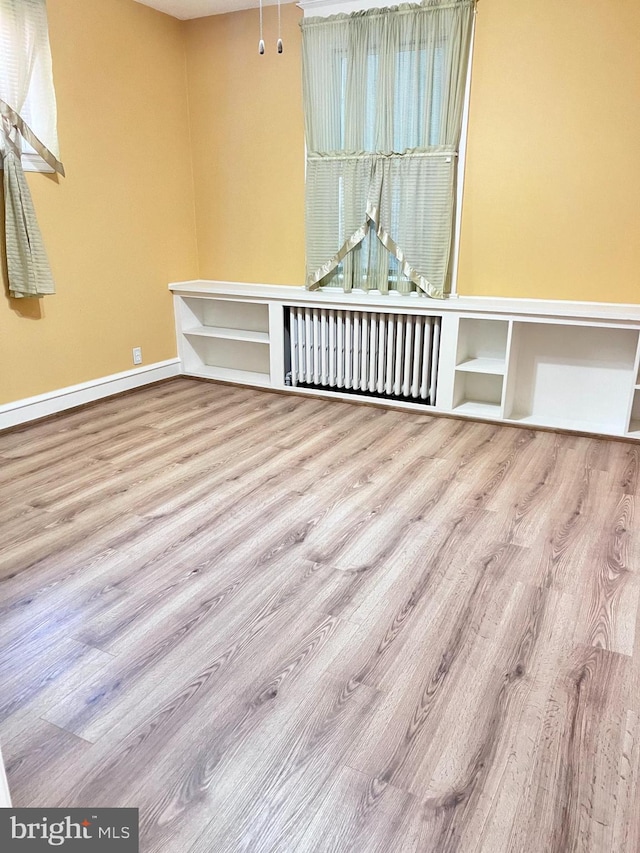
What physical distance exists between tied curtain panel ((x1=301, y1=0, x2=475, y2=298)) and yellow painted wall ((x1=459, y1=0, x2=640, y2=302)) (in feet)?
0.62

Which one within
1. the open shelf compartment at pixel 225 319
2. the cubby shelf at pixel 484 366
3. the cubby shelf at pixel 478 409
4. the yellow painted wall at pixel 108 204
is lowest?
the cubby shelf at pixel 478 409

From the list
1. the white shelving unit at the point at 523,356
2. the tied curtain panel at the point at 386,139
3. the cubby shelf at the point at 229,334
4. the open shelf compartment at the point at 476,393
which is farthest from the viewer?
the cubby shelf at the point at 229,334

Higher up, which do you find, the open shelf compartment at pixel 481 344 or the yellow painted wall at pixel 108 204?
the yellow painted wall at pixel 108 204

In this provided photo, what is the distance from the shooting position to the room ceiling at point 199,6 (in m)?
4.25

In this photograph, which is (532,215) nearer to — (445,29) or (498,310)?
(498,310)

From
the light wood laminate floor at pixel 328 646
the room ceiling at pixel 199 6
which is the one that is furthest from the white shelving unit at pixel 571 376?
the room ceiling at pixel 199 6

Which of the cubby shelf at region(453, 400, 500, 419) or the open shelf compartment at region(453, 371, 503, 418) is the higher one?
the open shelf compartment at region(453, 371, 503, 418)

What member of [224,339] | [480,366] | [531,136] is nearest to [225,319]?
[224,339]

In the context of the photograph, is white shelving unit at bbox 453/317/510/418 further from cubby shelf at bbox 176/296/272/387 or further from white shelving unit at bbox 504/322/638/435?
cubby shelf at bbox 176/296/272/387

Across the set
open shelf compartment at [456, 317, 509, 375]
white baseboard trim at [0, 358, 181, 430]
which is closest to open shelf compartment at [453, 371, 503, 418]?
open shelf compartment at [456, 317, 509, 375]

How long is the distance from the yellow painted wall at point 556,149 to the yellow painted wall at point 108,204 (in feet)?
7.65

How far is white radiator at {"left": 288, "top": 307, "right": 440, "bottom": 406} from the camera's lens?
4176mm

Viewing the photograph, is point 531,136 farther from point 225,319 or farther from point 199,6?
point 225,319

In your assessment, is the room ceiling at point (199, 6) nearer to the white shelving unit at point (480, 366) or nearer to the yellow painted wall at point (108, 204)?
the yellow painted wall at point (108, 204)
